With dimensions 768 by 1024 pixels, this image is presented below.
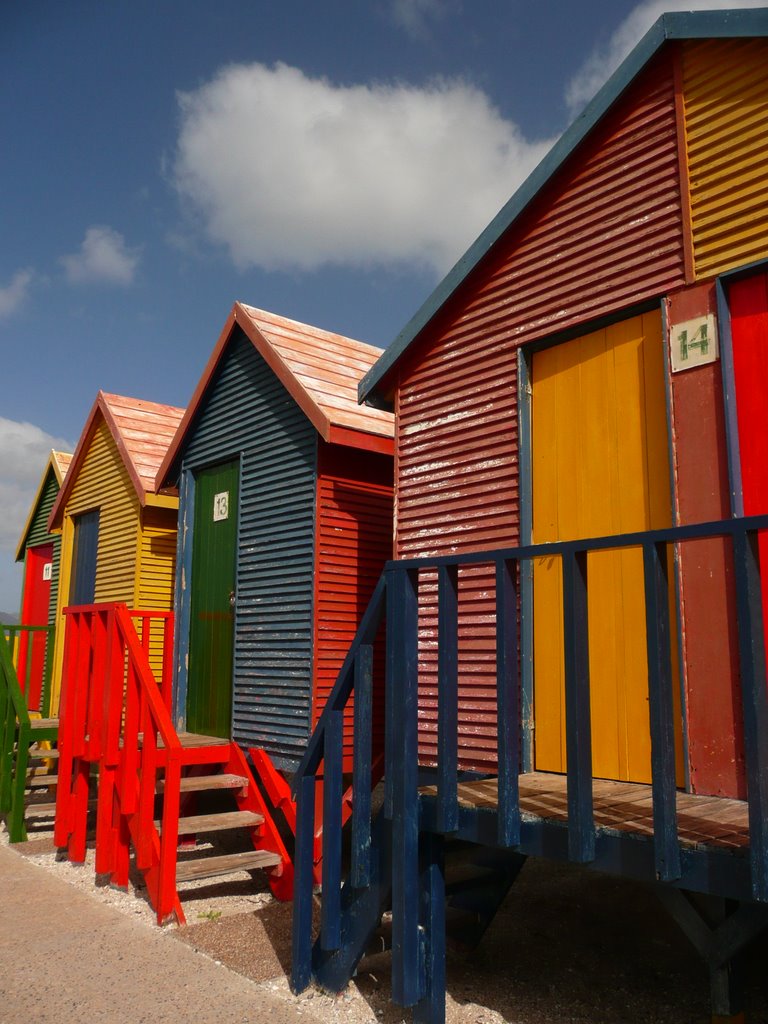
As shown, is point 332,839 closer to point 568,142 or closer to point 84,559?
point 568,142

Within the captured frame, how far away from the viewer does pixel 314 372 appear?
845cm

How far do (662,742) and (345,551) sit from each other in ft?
17.5

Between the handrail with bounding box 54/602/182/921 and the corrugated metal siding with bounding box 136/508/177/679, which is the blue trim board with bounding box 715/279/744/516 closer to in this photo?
the handrail with bounding box 54/602/182/921

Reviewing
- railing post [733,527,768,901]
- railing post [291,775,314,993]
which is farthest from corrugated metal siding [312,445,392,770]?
railing post [733,527,768,901]

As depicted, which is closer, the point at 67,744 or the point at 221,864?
the point at 221,864

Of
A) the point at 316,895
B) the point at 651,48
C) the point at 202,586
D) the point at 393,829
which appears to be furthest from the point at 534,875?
the point at 651,48

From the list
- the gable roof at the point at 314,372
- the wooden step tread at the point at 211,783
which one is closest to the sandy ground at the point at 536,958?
the wooden step tread at the point at 211,783

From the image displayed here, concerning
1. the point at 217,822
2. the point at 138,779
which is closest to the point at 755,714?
the point at 217,822

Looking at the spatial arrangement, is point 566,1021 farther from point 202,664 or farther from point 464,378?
point 202,664

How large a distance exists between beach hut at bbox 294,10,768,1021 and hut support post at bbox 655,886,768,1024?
1 cm

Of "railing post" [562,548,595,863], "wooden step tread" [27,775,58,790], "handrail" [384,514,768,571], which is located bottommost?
"wooden step tread" [27,775,58,790]

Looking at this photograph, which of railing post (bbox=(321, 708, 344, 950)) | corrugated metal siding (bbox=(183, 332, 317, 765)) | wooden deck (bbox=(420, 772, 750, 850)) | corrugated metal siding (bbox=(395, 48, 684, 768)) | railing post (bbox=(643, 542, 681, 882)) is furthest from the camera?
corrugated metal siding (bbox=(183, 332, 317, 765))

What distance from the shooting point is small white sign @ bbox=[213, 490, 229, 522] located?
9281 mm

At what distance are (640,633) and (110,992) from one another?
348cm
